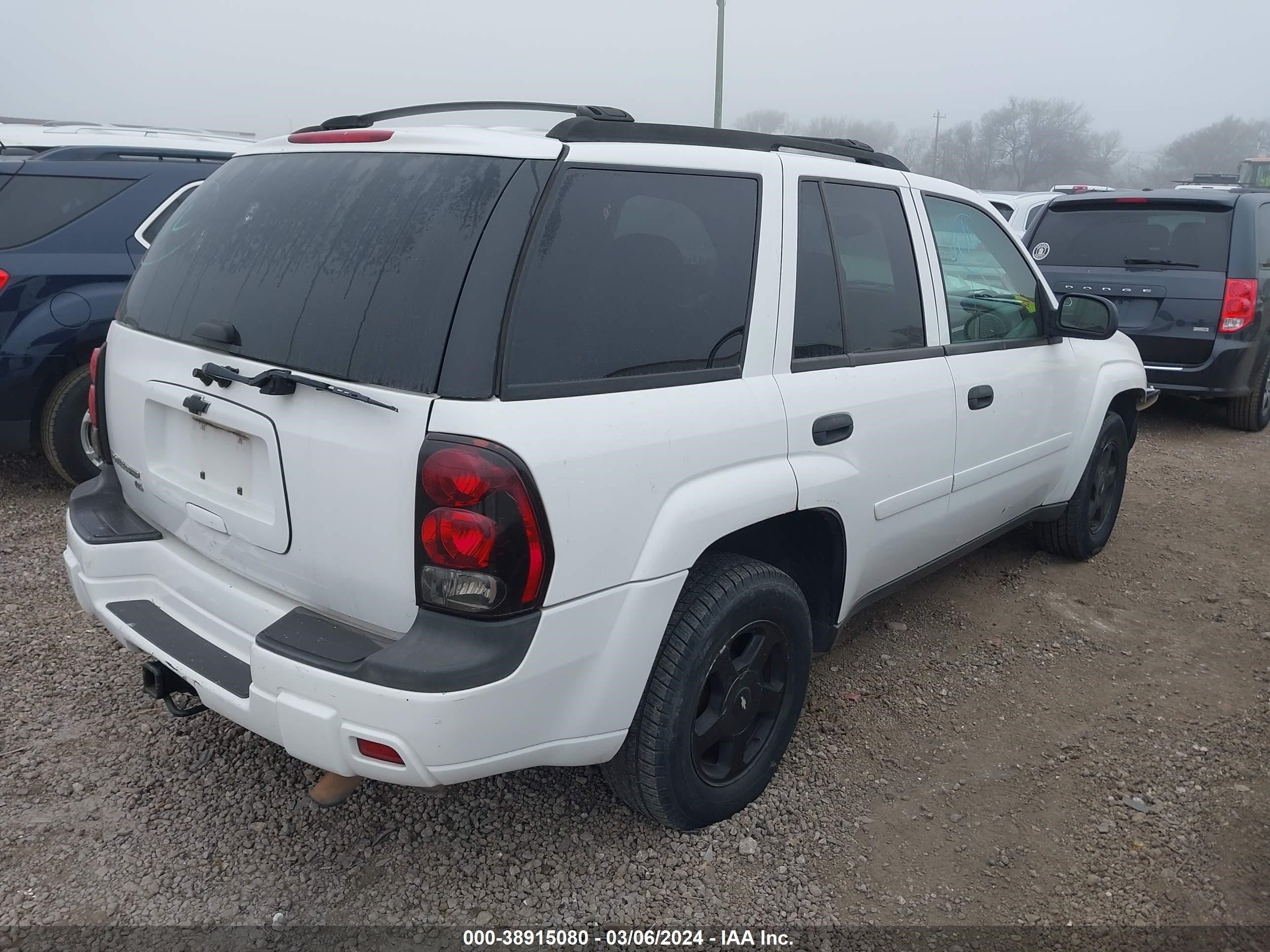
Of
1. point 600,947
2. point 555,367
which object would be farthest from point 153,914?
point 555,367

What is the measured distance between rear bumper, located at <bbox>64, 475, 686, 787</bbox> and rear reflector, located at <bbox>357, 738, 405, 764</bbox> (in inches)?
0.5

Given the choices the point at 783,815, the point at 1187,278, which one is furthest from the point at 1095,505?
the point at 1187,278

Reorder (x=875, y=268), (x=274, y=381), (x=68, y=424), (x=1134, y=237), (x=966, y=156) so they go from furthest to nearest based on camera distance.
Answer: (x=966, y=156), (x=1134, y=237), (x=68, y=424), (x=875, y=268), (x=274, y=381)

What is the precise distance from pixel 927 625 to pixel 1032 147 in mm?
68682

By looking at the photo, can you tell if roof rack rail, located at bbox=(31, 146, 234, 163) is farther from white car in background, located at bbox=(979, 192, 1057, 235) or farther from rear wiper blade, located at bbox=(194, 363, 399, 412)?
white car in background, located at bbox=(979, 192, 1057, 235)

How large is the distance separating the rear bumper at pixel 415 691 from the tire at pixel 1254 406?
271 inches

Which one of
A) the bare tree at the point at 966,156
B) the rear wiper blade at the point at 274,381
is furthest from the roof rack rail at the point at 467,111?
the bare tree at the point at 966,156

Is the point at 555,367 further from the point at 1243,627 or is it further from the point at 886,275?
the point at 1243,627

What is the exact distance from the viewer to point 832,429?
2.63 m

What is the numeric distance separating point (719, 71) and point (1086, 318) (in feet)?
47.8

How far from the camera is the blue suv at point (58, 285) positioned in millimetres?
4566

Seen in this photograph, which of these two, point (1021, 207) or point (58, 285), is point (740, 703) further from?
point (1021, 207)

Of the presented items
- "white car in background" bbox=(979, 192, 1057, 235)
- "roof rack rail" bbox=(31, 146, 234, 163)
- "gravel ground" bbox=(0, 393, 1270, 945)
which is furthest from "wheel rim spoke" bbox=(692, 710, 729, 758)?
"white car in background" bbox=(979, 192, 1057, 235)

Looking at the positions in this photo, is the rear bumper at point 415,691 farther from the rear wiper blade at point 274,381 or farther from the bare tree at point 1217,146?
the bare tree at point 1217,146
